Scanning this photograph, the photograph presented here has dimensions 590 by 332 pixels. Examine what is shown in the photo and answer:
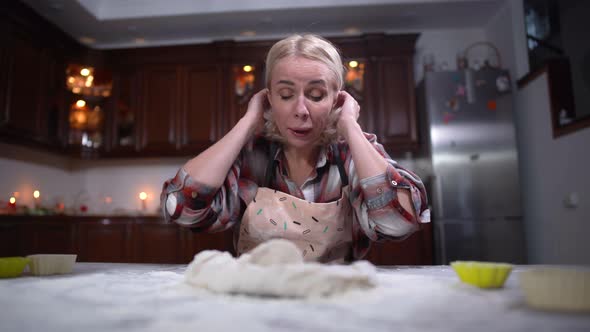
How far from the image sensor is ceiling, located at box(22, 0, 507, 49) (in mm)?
3275

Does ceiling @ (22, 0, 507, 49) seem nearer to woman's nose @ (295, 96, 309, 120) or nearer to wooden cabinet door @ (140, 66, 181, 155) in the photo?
wooden cabinet door @ (140, 66, 181, 155)

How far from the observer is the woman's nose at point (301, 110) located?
3.59ft

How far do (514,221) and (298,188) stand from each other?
231cm

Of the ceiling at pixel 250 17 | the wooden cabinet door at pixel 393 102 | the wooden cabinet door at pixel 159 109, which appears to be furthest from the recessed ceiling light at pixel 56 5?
the wooden cabinet door at pixel 393 102

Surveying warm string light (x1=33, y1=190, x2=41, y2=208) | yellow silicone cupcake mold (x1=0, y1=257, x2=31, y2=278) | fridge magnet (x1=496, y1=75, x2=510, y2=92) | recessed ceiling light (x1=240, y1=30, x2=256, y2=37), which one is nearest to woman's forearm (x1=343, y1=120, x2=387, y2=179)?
yellow silicone cupcake mold (x1=0, y1=257, x2=31, y2=278)

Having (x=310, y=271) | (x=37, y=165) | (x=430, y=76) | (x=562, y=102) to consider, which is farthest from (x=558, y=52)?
(x=37, y=165)

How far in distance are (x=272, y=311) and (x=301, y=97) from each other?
30.0 inches

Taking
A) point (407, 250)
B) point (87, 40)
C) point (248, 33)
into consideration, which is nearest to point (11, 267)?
point (407, 250)

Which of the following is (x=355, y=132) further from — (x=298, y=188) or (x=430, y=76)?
(x=430, y=76)

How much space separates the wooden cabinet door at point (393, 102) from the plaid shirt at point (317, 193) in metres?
2.16

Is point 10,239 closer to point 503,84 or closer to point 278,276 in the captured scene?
point 278,276

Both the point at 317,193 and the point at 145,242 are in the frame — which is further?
the point at 145,242

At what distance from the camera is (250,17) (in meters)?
3.45

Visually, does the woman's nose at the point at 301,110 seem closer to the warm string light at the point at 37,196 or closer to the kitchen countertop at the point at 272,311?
the kitchen countertop at the point at 272,311
